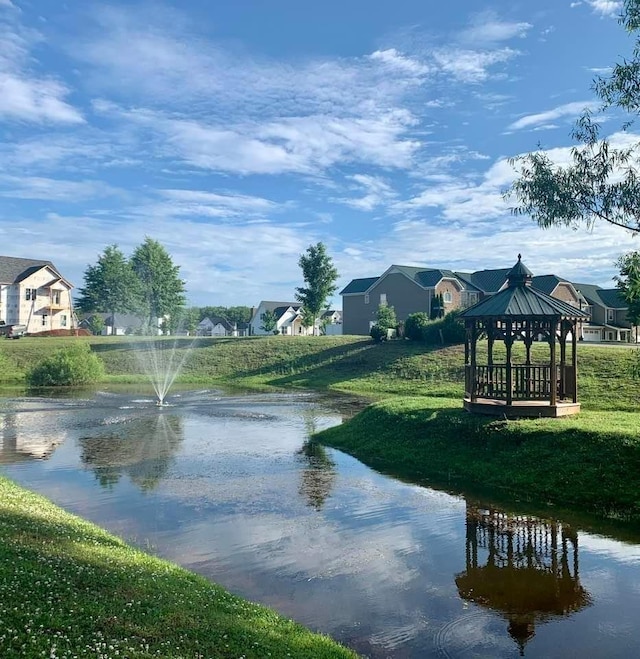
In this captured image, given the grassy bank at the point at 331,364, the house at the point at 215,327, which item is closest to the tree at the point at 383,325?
the grassy bank at the point at 331,364

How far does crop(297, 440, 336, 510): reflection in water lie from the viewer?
13.5 metres

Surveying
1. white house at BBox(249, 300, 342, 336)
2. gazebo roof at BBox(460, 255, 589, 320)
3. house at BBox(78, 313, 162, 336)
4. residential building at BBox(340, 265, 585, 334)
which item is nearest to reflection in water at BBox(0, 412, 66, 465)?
gazebo roof at BBox(460, 255, 589, 320)

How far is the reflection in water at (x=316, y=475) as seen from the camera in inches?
532

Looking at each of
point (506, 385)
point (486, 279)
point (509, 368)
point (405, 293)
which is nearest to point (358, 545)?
point (509, 368)

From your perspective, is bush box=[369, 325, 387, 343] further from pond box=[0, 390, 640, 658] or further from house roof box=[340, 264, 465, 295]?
pond box=[0, 390, 640, 658]

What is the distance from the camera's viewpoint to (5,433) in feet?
71.4

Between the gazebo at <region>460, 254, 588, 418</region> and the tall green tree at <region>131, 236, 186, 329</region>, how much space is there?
222ft

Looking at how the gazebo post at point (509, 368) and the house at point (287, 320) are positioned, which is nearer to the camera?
the gazebo post at point (509, 368)

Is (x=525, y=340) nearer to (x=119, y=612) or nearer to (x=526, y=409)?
(x=526, y=409)

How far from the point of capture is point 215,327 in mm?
125375

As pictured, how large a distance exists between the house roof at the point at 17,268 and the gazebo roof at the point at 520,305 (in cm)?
6840

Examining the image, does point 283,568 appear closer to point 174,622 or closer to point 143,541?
point 143,541

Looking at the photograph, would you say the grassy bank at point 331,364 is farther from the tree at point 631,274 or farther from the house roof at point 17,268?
the house roof at point 17,268

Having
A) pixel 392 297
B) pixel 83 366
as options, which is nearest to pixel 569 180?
pixel 83 366
